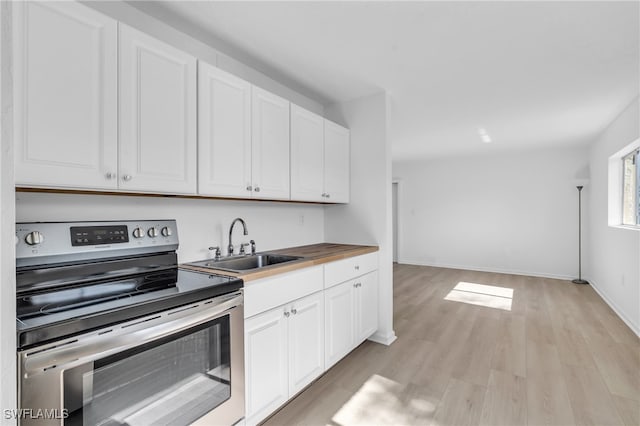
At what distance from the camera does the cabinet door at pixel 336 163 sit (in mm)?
2758

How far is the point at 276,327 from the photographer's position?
5.84 feet

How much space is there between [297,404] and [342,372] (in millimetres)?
498

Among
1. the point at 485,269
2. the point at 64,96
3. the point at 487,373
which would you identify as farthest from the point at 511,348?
the point at 485,269

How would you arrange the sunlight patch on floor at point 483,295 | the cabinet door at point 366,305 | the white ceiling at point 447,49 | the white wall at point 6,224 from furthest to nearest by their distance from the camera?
the sunlight patch on floor at point 483,295, the cabinet door at point 366,305, the white ceiling at point 447,49, the white wall at point 6,224

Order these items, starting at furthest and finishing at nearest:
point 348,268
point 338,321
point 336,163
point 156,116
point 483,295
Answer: point 483,295 < point 336,163 < point 348,268 < point 338,321 < point 156,116

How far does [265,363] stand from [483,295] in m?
3.78

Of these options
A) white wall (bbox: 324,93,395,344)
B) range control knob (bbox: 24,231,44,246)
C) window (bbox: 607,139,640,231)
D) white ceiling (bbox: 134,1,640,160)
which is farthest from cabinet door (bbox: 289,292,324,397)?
window (bbox: 607,139,640,231)

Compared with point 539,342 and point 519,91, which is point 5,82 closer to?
point 519,91

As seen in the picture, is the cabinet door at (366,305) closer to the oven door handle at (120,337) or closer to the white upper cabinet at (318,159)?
the white upper cabinet at (318,159)

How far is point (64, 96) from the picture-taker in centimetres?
123

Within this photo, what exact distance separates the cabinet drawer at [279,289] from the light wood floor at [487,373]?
0.70m

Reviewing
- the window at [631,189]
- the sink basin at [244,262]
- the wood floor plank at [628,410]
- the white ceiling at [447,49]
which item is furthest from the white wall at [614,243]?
the sink basin at [244,262]

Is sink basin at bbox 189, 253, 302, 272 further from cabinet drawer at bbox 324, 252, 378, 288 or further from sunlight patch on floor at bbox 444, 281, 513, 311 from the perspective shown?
sunlight patch on floor at bbox 444, 281, 513, 311

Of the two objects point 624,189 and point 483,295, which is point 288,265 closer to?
point 483,295
